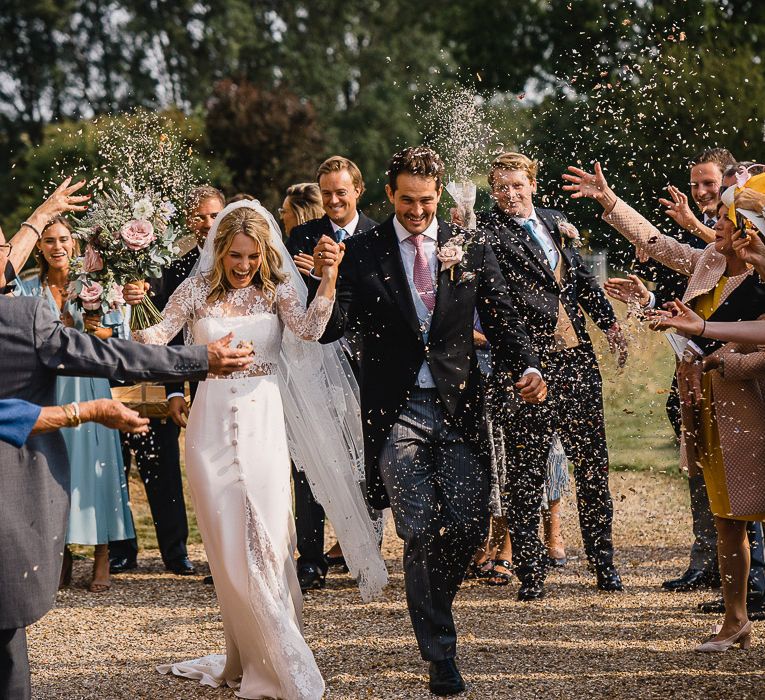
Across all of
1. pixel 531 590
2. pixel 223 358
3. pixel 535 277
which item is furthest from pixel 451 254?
pixel 531 590

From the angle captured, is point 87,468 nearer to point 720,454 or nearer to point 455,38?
point 720,454

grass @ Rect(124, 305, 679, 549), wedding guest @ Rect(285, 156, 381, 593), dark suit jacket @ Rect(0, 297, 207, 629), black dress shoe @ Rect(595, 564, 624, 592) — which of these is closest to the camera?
dark suit jacket @ Rect(0, 297, 207, 629)

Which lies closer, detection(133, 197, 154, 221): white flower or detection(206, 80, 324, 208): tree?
detection(133, 197, 154, 221): white flower

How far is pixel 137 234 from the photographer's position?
6.18m

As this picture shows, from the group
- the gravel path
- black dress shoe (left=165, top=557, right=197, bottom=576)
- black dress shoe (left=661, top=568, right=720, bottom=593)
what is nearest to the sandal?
the gravel path

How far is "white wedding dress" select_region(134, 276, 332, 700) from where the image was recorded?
4938mm

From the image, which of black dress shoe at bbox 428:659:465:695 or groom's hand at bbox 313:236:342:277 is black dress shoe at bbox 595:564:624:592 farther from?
groom's hand at bbox 313:236:342:277

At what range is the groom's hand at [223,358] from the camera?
4.20 metres

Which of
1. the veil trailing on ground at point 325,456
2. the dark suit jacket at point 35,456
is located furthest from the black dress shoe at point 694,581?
the dark suit jacket at point 35,456

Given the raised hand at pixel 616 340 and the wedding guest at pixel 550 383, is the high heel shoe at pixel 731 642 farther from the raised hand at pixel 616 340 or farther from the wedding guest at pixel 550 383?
the raised hand at pixel 616 340

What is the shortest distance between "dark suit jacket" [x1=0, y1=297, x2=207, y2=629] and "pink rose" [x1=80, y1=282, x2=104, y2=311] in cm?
225

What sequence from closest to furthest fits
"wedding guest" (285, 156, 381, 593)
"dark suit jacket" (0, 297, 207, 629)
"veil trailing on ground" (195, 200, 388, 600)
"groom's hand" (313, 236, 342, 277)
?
"dark suit jacket" (0, 297, 207, 629), "groom's hand" (313, 236, 342, 277), "veil trailing on ground" (195, 200, 388, 600), "wedding guest" (285, 156, 381, 593)

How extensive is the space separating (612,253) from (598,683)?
24.6 feet

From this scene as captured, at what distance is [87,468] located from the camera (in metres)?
7.72
